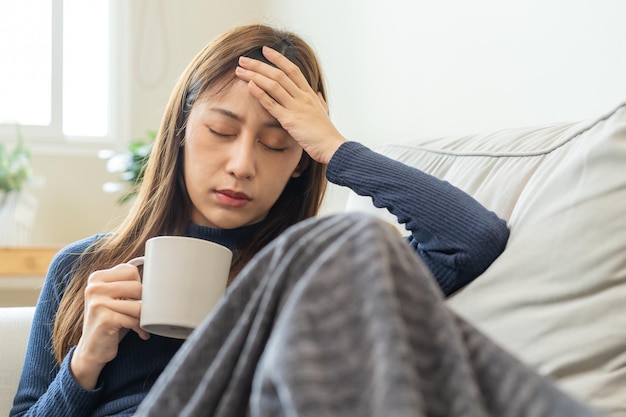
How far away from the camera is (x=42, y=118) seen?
3104 mm

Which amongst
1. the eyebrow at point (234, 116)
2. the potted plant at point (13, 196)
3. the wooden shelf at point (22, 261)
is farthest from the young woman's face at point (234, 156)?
the potted plant at point (13, 196)

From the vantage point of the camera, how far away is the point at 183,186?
1303mm

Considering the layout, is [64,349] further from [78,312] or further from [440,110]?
[440,110]

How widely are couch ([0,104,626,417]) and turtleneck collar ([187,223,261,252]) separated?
44 cm

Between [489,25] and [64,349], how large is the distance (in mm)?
1027

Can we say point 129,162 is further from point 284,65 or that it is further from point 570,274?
point 570,274

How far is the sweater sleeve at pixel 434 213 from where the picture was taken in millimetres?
942

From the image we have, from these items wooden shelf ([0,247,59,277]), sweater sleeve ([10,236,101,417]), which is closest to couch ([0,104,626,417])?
sweater sleeve ([10,236,101,417])

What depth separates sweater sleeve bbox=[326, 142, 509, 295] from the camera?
37.1 inches

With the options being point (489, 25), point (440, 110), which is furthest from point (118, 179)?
point (489, 25)

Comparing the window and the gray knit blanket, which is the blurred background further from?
the gray knit blanket

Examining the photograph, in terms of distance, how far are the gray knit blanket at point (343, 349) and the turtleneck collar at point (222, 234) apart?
66 cm

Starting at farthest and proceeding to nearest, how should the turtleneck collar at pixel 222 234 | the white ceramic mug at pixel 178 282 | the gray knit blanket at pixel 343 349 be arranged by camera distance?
the turtleneck collar at pixel 222 234, the white ceramic mug at pixel 178 282, the gray knit blanket at pixel 343 349

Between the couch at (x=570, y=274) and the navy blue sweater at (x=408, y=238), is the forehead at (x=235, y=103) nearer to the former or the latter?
the navy blue sweater at (x=408, y=238)
